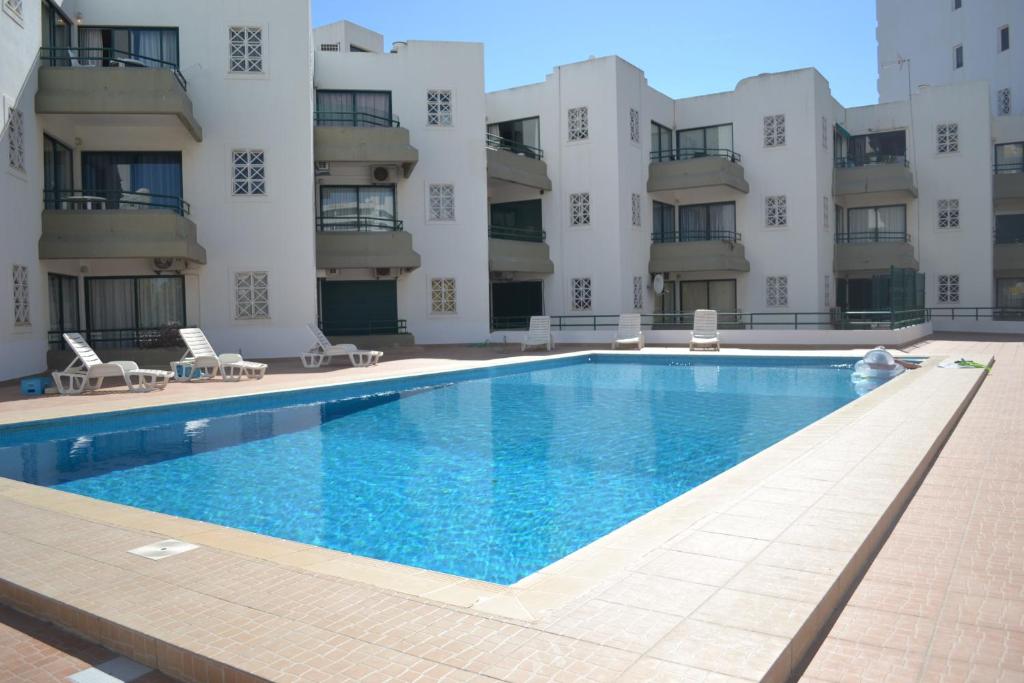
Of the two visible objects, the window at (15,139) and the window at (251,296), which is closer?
the window at (15,139)

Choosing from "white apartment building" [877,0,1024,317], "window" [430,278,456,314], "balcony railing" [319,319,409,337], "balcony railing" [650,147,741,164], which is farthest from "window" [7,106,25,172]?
"white apartment building" [877,0,1024,317]

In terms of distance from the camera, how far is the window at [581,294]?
27469 millimetres

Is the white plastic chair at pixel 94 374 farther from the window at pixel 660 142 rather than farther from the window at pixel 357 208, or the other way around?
→ the window at pixel 660 142

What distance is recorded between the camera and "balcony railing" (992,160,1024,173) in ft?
104

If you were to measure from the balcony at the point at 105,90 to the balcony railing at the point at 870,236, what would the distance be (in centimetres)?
2424

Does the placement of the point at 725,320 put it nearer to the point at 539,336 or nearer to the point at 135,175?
the point at 539,336

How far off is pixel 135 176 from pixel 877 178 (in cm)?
2453

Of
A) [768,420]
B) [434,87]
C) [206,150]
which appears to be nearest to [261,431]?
[768,420]

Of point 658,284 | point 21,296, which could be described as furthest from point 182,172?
point 658,284

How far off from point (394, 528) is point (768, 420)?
6607 millimetres

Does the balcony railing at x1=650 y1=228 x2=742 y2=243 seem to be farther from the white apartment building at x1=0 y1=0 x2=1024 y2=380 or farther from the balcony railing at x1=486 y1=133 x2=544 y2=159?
the balcony railing at x1=486 y1=133 x2=544 y2=159

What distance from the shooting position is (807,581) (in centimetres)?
396

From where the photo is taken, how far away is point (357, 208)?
24000mm

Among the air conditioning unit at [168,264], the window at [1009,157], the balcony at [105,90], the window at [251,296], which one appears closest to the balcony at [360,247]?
the window at [251,296]
